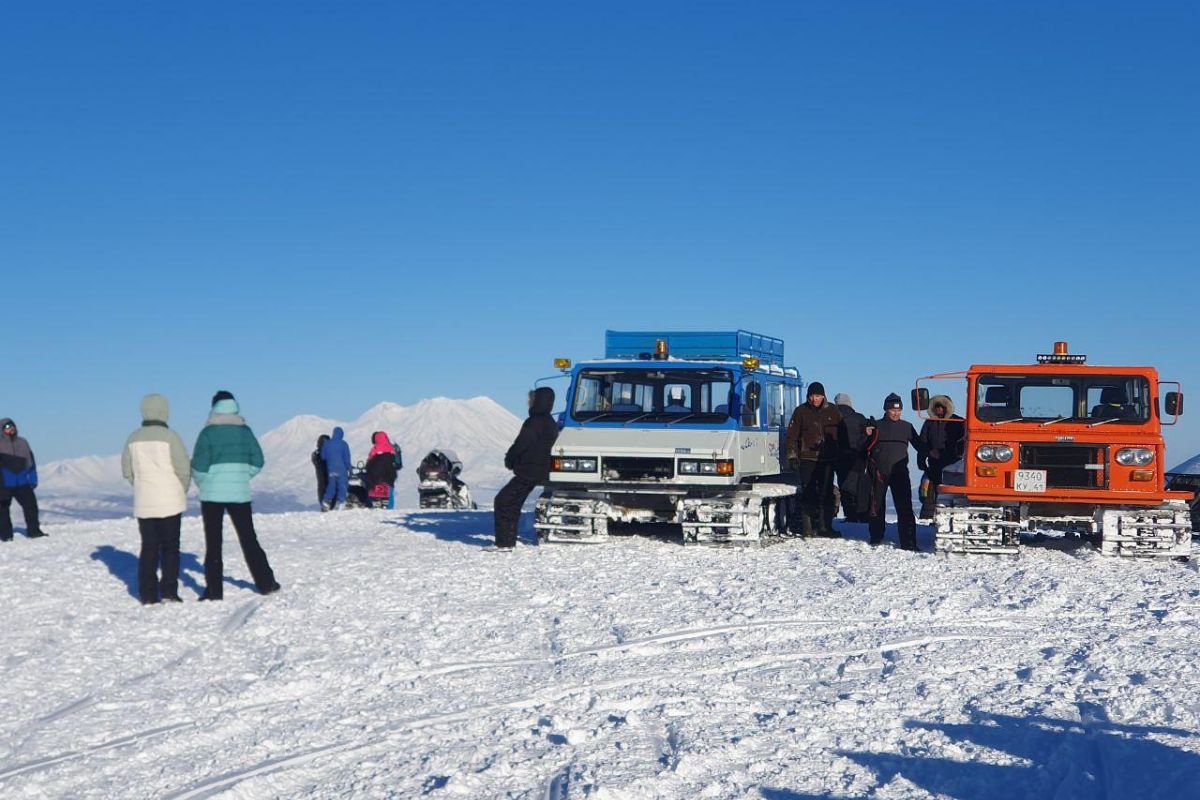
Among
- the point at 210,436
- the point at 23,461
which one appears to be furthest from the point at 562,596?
the point at 23,461

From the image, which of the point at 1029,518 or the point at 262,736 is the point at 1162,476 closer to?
the point at 1029,518

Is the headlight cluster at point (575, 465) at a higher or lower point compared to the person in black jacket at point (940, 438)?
lower

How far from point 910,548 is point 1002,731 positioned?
829 centimetres

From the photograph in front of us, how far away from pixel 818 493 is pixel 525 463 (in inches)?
156

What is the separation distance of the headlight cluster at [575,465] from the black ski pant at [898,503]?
3275 millimetres

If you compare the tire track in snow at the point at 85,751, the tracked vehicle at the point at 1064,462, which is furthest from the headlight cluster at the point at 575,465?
the tire track in snow at the point at 85,751

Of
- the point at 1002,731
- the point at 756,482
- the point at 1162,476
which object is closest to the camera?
the point at 1002,731

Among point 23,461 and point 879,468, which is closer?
point 879,468

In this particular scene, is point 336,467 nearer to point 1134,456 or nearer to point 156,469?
point 156,469

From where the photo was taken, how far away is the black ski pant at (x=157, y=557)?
32.5 feet

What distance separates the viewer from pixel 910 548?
14.1 metres

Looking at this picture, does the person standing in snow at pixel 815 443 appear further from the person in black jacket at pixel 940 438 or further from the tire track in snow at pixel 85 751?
the tire track in snow at pixel 85 751

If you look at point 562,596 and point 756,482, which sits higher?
point 756,482

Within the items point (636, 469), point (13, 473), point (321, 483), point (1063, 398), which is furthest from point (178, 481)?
point (321, 483)
